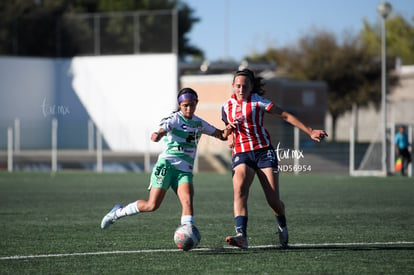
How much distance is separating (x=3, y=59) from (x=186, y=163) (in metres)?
33.9

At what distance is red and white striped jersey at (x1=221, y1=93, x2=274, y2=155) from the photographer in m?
9.80

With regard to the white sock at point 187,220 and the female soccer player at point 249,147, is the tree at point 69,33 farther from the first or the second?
the white sock at point 187,220

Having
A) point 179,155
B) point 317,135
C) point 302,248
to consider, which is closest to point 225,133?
point 179,155

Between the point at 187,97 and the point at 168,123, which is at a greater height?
the point at 187,97

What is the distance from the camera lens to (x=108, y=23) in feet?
140

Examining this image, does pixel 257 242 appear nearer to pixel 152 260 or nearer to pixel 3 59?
pixel 152 260

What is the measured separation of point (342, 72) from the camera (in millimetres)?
69625

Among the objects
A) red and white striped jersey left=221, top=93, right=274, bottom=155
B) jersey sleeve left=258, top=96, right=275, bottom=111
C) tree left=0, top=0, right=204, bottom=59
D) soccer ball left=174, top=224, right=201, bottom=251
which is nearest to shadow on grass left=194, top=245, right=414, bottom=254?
soccer ball left=174, top=224, right=201, bottom=251

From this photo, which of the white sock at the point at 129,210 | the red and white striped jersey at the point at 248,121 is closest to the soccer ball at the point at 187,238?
the white sock at the point at 129,210

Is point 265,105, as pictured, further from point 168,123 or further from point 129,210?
point 129,210

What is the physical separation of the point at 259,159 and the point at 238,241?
1.07m

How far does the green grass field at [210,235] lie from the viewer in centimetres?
832

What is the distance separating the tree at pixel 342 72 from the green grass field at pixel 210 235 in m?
49.2

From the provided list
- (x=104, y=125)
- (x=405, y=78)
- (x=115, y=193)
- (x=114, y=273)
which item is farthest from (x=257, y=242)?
(x=405, y=78)
